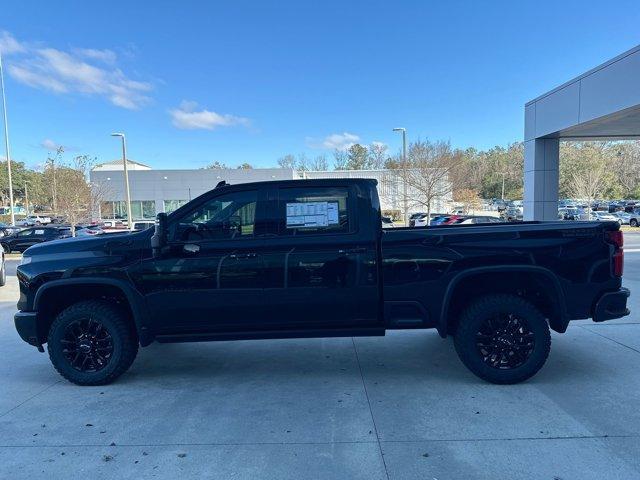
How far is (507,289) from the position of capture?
4.58 m

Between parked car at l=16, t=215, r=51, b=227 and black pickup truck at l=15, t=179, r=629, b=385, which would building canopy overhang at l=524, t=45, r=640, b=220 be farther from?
parked car at l=16, t=215, r=51, b=227

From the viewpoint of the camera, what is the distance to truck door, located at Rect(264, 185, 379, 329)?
430 centimetres

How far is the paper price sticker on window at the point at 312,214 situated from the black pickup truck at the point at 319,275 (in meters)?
0.01

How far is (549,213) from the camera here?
15.5 metres

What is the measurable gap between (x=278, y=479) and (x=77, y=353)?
105 inches

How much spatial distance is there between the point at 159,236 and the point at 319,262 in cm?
149

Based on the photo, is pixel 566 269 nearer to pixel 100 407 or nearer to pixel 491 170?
pixel 100 407

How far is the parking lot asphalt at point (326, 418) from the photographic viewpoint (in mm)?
3086

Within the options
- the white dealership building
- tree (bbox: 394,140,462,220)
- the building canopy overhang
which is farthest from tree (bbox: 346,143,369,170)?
the building canopy overhang

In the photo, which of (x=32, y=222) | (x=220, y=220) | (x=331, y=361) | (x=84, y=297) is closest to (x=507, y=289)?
(x=331, y=361)

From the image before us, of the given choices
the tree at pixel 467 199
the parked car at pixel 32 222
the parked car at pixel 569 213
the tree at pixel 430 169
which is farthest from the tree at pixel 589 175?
the parked car at pixel 32 222

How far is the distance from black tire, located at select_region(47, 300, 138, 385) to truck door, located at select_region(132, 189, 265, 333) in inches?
16.8

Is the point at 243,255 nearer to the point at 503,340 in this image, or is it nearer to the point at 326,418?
the point at 326,418

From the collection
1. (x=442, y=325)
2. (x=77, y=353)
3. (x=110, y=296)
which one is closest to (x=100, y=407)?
(x=77, y=353)
